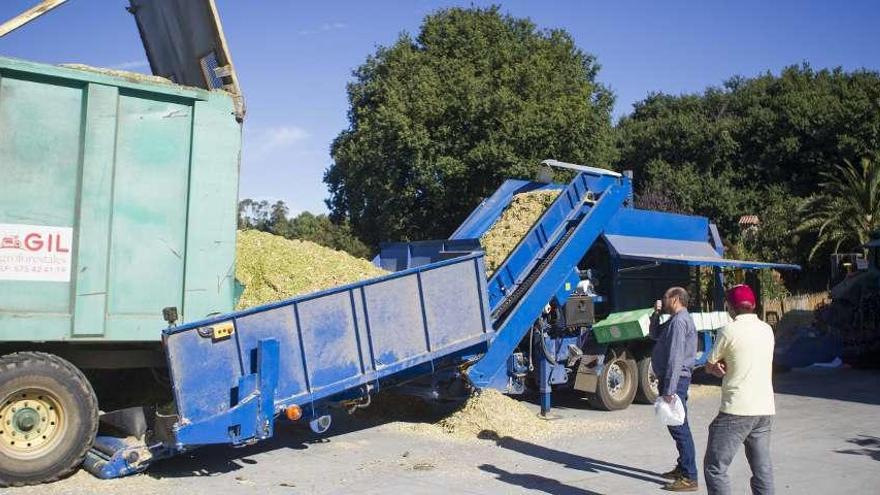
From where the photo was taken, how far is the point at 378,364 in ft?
25.4

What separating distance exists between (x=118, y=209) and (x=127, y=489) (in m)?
2.35

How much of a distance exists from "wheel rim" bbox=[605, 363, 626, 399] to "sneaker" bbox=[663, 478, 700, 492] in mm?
4034

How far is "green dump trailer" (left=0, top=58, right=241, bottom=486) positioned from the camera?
6.39 m

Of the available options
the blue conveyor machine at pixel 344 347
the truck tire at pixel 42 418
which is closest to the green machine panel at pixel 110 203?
the truck tire at pixel 42 418

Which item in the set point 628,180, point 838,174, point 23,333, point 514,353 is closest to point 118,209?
point 23,333

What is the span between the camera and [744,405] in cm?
Answer: 518

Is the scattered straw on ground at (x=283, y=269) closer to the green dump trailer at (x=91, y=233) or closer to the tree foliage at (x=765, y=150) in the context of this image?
the green dump trailer at (x=91, y=233)

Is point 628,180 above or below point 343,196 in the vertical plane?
below

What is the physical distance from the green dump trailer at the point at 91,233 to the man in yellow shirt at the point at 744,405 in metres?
4.39

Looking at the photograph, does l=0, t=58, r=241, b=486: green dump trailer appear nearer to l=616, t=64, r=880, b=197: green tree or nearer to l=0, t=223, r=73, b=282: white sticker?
l=0, t=223, r=73, b=282: white sticker

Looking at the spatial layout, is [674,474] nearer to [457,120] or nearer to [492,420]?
[492,420]

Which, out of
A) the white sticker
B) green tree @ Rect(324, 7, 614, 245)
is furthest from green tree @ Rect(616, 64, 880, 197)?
the white sticker

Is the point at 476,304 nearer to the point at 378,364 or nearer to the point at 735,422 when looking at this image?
the point at 378,364

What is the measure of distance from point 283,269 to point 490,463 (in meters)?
3.27
